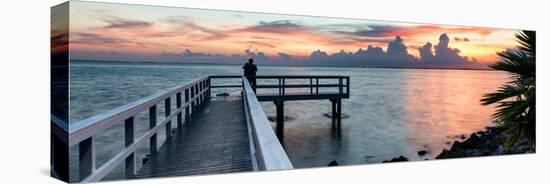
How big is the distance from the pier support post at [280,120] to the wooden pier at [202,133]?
11 millimetres

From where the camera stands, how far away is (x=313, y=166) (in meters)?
5.70

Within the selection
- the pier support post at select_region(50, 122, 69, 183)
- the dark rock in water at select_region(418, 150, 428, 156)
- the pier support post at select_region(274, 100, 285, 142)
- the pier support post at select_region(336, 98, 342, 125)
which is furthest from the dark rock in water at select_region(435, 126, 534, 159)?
the pier support post at select_region(50, 122, 69, 183)

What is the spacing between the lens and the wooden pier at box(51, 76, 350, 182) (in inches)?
121

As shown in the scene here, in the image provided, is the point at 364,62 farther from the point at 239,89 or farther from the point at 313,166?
the point at 239,89

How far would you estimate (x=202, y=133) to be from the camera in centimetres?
502

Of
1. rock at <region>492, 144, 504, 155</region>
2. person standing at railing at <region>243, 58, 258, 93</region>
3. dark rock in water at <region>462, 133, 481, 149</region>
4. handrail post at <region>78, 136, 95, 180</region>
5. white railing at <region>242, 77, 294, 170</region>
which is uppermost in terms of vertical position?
person standing at railing at <region>243, 58, 258, 93</region>

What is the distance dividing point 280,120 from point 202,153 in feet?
5.70

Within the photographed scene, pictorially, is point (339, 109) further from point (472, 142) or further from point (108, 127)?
point (108, 127)

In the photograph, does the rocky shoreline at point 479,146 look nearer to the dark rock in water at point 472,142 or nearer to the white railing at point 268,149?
the dark rock in water at point 472,142

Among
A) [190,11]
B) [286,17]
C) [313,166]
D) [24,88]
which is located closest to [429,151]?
[313,166]

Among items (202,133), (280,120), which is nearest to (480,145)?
(280,120)

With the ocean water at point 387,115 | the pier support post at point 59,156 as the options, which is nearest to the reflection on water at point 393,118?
the ocean water at point 387,115

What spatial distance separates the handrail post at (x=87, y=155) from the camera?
324cm

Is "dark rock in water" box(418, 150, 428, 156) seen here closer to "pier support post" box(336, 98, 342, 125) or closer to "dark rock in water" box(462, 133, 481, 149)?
"dark rock in water" box(462, 133, 481, 149)
